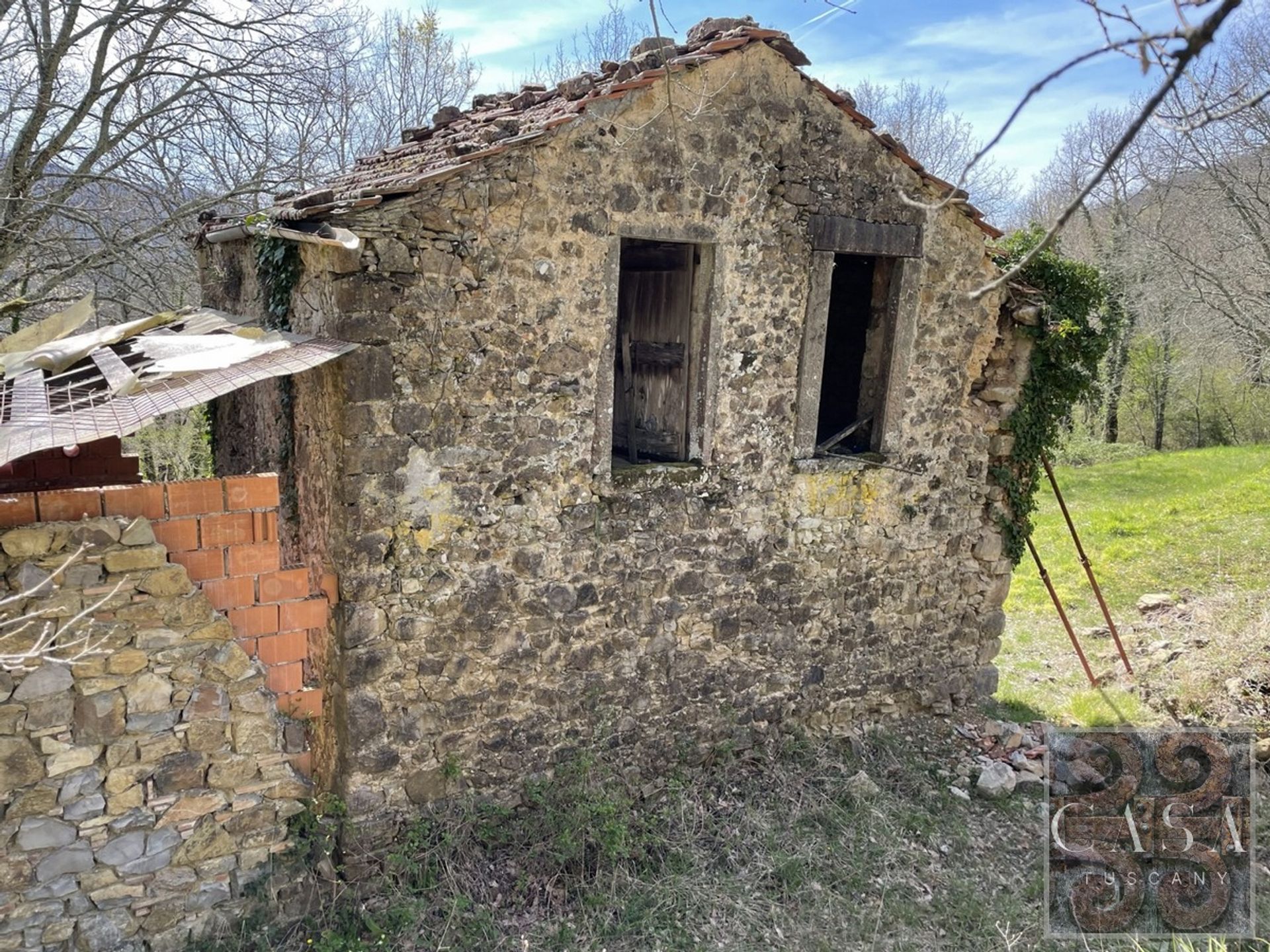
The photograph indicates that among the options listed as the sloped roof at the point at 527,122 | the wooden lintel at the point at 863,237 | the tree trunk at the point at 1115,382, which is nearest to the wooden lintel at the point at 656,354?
the wooden lintel at the point at 863,237

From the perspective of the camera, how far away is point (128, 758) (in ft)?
11.6

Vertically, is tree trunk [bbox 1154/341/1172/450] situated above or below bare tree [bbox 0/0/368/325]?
below

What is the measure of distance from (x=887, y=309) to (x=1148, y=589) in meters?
7.13

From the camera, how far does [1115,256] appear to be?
22.5 metres

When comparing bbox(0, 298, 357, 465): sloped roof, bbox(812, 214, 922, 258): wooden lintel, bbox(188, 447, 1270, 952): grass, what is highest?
bbox(812, 214, 922, 258): wooden lintel

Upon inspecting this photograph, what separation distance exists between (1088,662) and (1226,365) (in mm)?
16880

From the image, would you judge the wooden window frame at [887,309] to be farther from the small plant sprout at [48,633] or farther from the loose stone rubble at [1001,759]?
the small plant sprout at [48,633]

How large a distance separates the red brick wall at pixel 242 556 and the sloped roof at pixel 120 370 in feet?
1.20

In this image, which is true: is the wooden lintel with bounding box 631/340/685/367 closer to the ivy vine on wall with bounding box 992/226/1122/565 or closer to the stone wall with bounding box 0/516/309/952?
the ivy vine on wall with bounding box 992/226/1122/565

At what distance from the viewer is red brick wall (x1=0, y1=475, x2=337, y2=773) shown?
3.44 metres

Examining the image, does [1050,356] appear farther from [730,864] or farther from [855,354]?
[730,864]

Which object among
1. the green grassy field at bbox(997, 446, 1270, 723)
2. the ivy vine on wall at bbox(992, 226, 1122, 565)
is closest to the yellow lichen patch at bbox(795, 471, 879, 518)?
the ivy vine on wall at bbox(992, 226, 1122, 565)

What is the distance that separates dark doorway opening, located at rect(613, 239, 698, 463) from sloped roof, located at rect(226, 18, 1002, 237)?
1031 mm

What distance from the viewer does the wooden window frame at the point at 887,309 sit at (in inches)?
210
